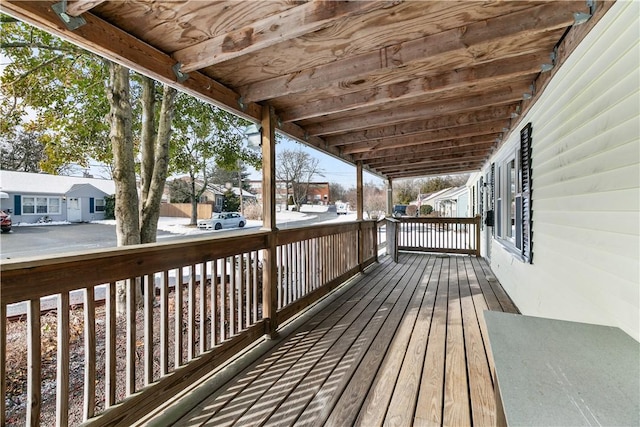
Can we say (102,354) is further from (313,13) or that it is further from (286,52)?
(313,13)

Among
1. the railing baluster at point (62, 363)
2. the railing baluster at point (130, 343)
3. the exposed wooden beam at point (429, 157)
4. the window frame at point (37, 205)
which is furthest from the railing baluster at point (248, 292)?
the window frame at point (37, 205)

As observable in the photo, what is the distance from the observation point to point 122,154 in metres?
4.23

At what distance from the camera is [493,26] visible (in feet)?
6.17

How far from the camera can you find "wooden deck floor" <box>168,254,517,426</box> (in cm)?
175

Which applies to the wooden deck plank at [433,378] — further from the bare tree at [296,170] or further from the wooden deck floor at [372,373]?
the bare tree at [296,170]

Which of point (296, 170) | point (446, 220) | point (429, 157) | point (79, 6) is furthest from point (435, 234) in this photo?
point (79, 6)

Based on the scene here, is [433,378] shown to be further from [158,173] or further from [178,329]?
[158,173]

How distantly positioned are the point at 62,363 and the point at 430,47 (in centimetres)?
280

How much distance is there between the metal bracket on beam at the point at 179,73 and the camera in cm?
202

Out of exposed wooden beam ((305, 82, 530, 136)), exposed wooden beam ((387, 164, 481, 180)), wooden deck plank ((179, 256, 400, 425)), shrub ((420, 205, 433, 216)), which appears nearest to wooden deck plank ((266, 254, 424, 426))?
wooden deck plank ((179, 256, 400, 425))

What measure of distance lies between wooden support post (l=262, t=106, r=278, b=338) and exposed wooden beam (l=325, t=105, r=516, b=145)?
1.69 m

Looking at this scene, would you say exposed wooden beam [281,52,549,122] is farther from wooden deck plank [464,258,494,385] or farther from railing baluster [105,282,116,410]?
railing baluster [105,282,116,410]

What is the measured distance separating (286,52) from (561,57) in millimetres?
2009

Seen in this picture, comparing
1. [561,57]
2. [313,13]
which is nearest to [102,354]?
[313,13]
